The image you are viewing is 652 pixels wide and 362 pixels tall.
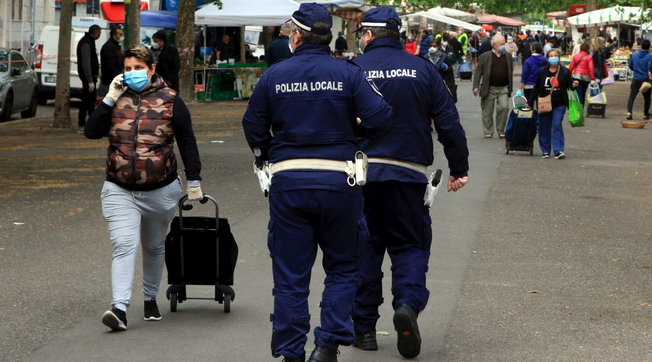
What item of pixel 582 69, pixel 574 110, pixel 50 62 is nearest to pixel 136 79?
pixel 574 110

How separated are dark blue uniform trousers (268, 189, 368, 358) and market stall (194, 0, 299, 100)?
21.8m

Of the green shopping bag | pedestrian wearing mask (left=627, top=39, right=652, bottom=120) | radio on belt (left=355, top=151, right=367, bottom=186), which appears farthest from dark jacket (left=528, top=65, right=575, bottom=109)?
radio on belt (left=355, top=151, right=367, bottom=186)

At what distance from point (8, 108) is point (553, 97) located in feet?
35.0

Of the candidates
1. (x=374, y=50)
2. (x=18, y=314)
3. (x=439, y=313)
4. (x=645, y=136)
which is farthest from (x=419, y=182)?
(x=645, y=136)

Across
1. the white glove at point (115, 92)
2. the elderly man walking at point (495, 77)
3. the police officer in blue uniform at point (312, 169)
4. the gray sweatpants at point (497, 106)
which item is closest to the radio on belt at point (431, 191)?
the police officer in blue uniform at point (312, 169)

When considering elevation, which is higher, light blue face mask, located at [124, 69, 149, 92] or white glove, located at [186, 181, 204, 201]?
light blue face mask, located at [124, 69, 149, 92]

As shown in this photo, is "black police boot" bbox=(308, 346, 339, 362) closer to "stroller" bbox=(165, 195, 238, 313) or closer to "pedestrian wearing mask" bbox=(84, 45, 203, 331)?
"pedestrian wearing mask" bbox=(84, 45, 203, 331)

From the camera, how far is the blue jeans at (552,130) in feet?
58.1

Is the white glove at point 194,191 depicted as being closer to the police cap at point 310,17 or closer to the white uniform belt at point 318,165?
the white uniform belt at point 318,165

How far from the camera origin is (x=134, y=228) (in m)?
7.09

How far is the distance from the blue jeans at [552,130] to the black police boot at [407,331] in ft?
38.9

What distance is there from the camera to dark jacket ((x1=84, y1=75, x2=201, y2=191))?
7055 mm

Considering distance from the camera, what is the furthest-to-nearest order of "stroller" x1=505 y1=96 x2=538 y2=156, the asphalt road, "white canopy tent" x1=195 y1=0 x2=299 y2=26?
"white canopy tent" x1=195 y1=0 x2=299 y2=26
"stroller" x1=505 y1=96 x2=538 y2=156
the asphalt road

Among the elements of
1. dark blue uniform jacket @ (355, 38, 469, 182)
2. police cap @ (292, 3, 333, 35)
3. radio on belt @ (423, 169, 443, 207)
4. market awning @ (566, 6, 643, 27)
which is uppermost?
market awning @ (566, 6, 643, 27)
